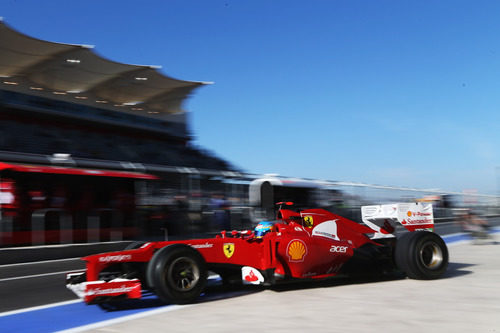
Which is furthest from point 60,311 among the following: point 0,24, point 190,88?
point 190,88

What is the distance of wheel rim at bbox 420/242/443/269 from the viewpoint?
725 centimetres

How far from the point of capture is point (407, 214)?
307 inches

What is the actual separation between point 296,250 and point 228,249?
90 centimetres

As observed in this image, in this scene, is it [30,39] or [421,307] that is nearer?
[421,307]

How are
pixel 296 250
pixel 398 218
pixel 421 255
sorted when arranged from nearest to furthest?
pixel 296 250
pixel 421 255
pixel 398 218

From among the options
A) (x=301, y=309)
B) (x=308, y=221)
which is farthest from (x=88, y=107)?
(x=301, y=309)

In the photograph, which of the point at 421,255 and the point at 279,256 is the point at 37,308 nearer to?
the point at 279,256

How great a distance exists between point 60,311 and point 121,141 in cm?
2693

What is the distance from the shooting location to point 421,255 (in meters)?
7.18

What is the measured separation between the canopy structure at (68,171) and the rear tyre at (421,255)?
9.27 meters

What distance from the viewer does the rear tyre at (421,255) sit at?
7.09 m

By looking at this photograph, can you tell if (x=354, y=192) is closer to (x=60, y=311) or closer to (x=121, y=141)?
(x=60, y=311)

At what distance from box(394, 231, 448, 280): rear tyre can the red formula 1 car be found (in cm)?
1

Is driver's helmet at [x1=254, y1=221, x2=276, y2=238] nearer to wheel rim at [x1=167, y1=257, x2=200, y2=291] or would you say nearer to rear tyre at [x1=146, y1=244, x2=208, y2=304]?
rear tyre at [x1=146, y1=244, x2=208, y2=304]
